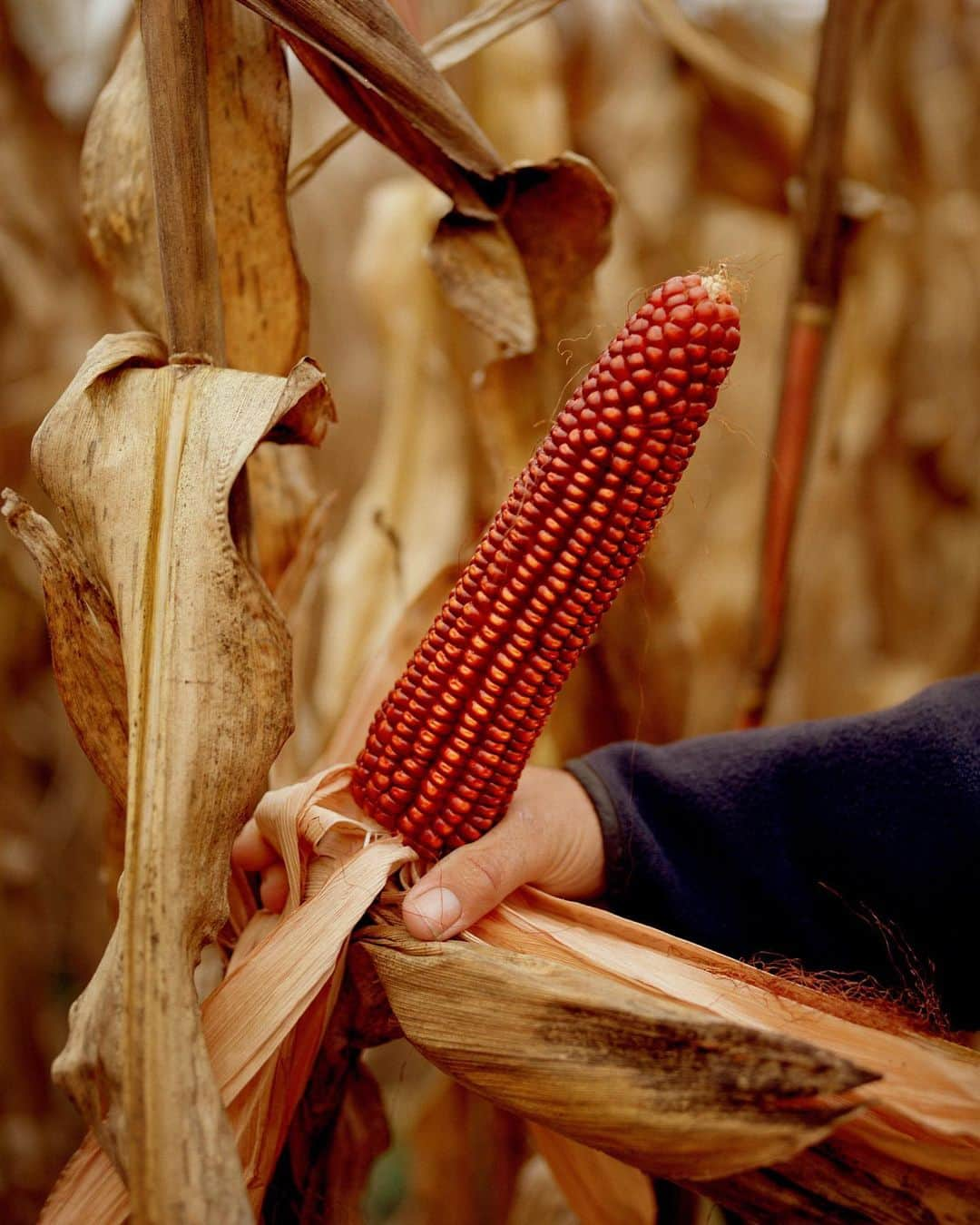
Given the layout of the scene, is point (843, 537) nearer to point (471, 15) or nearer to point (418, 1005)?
point (471, 15)

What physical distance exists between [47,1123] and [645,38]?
2433mm

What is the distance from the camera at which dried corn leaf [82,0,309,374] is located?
2.53 ft

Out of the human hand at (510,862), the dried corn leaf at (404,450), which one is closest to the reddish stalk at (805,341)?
the dried corn leaf at (404,450)

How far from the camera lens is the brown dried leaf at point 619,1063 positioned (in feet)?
1.77

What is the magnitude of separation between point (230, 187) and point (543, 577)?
455mm

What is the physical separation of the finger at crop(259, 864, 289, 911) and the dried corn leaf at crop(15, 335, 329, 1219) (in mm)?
184

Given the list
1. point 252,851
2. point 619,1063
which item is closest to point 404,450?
point 252,851

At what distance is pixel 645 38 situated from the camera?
5.57 ft

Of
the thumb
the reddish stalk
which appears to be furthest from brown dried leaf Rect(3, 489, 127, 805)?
the reddish stalk

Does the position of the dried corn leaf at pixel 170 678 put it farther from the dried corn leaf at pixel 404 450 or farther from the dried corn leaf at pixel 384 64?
the dried corn leaf at pixel 404 450

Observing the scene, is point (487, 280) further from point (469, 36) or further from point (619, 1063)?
point (619, 1063)

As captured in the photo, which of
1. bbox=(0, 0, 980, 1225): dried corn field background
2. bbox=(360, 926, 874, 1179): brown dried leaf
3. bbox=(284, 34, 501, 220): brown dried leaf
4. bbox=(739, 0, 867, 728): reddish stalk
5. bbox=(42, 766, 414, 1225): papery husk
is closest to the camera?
bbox=(360, 926, 874, 1179): brown dried leaf

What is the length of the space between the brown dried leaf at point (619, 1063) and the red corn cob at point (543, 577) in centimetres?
15

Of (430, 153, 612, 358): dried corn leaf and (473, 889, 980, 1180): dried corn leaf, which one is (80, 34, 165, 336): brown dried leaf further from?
(473, 889, 980, 1180): dried corn leaf
